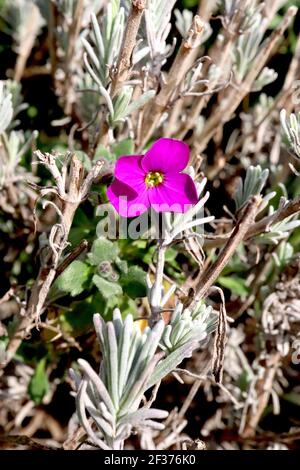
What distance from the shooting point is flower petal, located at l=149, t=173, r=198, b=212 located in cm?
111

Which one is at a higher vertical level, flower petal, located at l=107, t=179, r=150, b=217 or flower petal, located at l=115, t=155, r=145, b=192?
flower petal, located at l=115, t=155, r=145, b=192

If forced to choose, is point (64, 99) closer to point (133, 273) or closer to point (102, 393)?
point (133, 273)

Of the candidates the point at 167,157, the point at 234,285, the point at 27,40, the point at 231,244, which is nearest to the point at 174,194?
the point at 167,157

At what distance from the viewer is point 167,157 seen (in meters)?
1.17

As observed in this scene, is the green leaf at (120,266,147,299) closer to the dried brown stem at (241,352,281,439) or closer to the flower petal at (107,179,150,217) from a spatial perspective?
the flower petal at (107,179,150,217)

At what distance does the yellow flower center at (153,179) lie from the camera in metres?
1.19

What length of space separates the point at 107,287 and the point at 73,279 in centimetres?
7

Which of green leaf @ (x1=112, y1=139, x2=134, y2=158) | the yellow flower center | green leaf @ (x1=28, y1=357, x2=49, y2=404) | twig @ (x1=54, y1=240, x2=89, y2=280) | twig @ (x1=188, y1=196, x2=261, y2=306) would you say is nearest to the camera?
twig @ (x1=188, y1=196, x2=261, y2=306)

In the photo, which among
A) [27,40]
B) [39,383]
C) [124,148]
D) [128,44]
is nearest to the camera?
[128,44]

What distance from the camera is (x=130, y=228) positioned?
4.08ft

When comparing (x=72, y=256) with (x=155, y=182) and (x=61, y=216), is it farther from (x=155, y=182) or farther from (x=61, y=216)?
(x=155, y=182)

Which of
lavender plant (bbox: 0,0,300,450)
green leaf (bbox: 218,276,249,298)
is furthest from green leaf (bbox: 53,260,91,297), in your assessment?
green leaf (bbox: 218,276,249,298)

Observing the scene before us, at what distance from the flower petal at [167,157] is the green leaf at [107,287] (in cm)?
22

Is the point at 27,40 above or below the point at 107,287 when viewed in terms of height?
above
